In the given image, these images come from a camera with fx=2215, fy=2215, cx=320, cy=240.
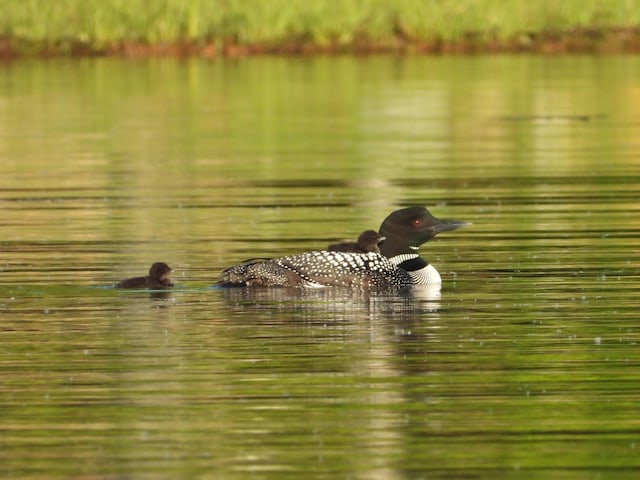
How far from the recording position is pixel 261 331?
12.2 metres

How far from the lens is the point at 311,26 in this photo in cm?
5000

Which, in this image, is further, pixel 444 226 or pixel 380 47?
pixel 380 47

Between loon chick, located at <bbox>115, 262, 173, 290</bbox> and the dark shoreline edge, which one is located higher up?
the dark shoreline edge

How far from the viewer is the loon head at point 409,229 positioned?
14594mm

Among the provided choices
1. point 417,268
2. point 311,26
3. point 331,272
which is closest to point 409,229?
point 417,268

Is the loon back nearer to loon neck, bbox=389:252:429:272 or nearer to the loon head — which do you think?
loon neck, bbox=389:252:429:272

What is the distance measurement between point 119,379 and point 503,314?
2.90m

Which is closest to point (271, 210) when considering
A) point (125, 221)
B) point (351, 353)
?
point (125, 221)

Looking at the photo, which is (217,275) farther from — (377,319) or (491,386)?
(491,386)

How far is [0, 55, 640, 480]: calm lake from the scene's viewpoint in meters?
9.23

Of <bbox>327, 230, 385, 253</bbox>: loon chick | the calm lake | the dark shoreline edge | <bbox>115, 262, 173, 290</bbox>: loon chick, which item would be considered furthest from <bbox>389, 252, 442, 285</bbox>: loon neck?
the dark shoreline edge

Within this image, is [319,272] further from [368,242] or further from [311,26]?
[311,26]

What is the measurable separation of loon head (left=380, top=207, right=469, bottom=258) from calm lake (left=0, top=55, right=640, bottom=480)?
34cm

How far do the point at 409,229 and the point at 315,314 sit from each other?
1.86 meters
